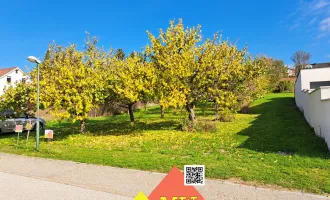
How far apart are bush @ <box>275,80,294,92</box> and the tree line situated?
38.0 m

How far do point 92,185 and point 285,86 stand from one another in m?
51.6

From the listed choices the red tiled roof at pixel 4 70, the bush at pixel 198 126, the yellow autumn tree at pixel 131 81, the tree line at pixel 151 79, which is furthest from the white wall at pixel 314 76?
the red tiled roof at pixel 4 70

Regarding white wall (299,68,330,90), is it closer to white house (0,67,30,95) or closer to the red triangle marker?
the red triangle marker

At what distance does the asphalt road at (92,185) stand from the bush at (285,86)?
50.1 metres

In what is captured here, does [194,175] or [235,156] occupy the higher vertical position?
[194,175]

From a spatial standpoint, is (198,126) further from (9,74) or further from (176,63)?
(9,74)

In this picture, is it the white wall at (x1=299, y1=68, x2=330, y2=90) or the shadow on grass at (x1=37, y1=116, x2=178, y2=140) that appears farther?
the white wall at (x1=299, y1=68, x2=330, y2=90)

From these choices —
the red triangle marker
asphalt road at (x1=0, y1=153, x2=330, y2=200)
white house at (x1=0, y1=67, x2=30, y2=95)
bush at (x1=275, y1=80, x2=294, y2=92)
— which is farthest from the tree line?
bush at (x1=275, y1=80, x2=294, y2=92)

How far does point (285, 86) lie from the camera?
168ft

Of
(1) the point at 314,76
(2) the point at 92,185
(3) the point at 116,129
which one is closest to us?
(2) the point at 92,185

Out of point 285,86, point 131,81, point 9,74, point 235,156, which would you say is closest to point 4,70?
point 9,74

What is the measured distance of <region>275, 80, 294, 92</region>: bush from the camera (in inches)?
1991

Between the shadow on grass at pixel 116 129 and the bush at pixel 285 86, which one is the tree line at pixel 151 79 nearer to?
the shadow on grass at pixel 116 129

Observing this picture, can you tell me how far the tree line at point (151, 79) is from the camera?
44.4 ft
